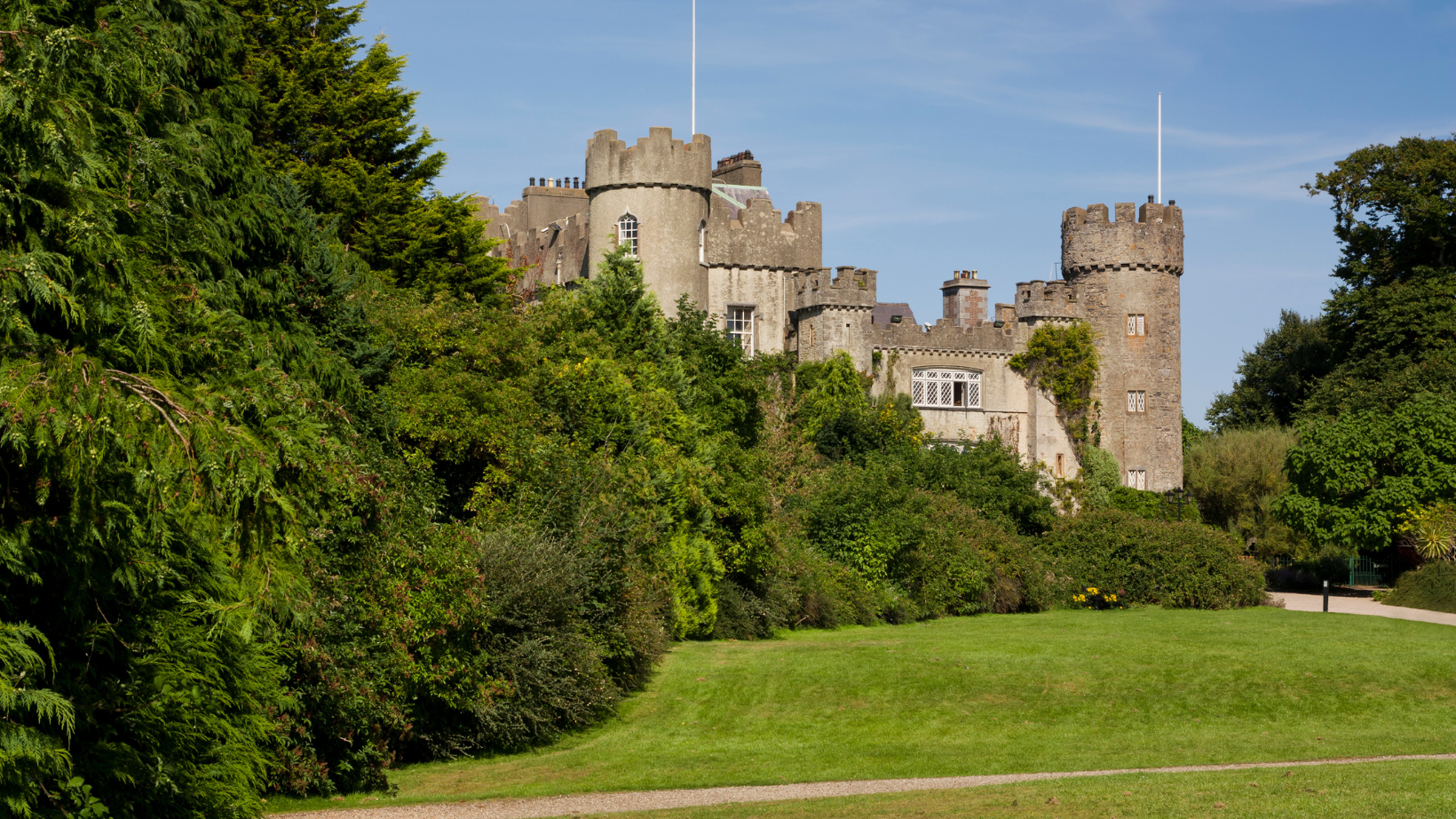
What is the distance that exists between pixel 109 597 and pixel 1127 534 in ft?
97.1

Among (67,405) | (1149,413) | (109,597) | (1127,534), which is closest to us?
(67,405)

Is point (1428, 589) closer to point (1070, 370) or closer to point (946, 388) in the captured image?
point (1070, 370)

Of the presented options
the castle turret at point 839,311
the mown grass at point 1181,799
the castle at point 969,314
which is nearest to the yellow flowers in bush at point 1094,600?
the castle at point 969,314

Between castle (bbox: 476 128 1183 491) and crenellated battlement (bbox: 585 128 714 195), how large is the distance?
1872mm

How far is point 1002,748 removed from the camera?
1672 cm

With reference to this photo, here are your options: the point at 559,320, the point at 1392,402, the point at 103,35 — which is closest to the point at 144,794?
the point at 103,35

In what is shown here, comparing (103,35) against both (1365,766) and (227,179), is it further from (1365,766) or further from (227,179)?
(1365,766)

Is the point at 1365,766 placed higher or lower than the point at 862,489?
lower

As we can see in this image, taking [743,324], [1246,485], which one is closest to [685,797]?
[743,324]

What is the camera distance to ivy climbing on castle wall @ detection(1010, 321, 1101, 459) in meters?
44.7

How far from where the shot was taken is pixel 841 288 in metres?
41.5

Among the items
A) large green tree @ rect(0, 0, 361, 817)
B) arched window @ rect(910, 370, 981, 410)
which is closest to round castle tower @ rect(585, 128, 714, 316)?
arched window @ rect(910, 370, 981, 410)

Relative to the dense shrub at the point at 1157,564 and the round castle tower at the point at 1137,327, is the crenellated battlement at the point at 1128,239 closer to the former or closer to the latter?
the round castle tower at the point at 1137,327

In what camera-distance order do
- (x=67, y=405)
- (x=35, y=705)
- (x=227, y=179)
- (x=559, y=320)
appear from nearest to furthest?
(x=67, y=405), (x=35, y=705), (x=227, y=179), (x=559, y=320)
